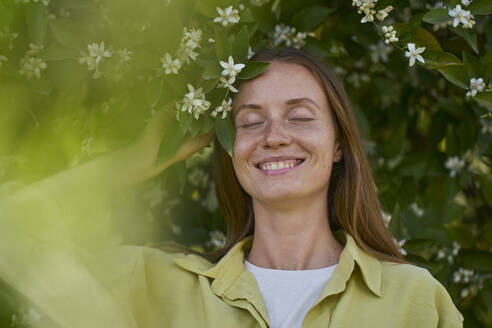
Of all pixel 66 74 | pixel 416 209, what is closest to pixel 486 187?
pixel 416 209

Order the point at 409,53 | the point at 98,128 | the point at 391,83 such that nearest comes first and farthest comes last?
1. the point at 409,53
2. the point at 98,128
3. the point at 391,83

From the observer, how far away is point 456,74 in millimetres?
2086

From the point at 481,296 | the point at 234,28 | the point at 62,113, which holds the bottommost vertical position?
the point at 481,296

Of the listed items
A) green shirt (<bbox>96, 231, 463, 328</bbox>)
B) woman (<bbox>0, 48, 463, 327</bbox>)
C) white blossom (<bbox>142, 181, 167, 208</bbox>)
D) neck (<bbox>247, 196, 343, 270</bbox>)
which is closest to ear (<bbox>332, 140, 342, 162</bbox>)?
woman (<bbox>0, 48, 463, 327</bbox>)

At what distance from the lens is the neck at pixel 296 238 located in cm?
223

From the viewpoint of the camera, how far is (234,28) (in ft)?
7.41

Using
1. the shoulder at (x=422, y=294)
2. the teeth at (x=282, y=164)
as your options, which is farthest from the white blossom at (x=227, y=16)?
the shoulder at (x=422, y=294)

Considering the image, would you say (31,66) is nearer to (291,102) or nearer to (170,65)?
(170,65)

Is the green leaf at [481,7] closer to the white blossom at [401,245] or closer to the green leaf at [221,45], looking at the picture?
the green leaf at [221,45]

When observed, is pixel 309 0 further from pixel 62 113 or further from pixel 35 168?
pixel 35 168

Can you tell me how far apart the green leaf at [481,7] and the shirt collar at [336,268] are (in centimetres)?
78

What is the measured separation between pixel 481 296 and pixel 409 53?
49.6 inches

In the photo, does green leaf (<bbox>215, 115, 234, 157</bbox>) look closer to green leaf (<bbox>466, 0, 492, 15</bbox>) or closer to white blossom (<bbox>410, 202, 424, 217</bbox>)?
green leaf (<bbox>466, 0, 492, 15</bbox>)

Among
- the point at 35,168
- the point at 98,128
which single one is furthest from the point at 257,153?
the point at 35,168
